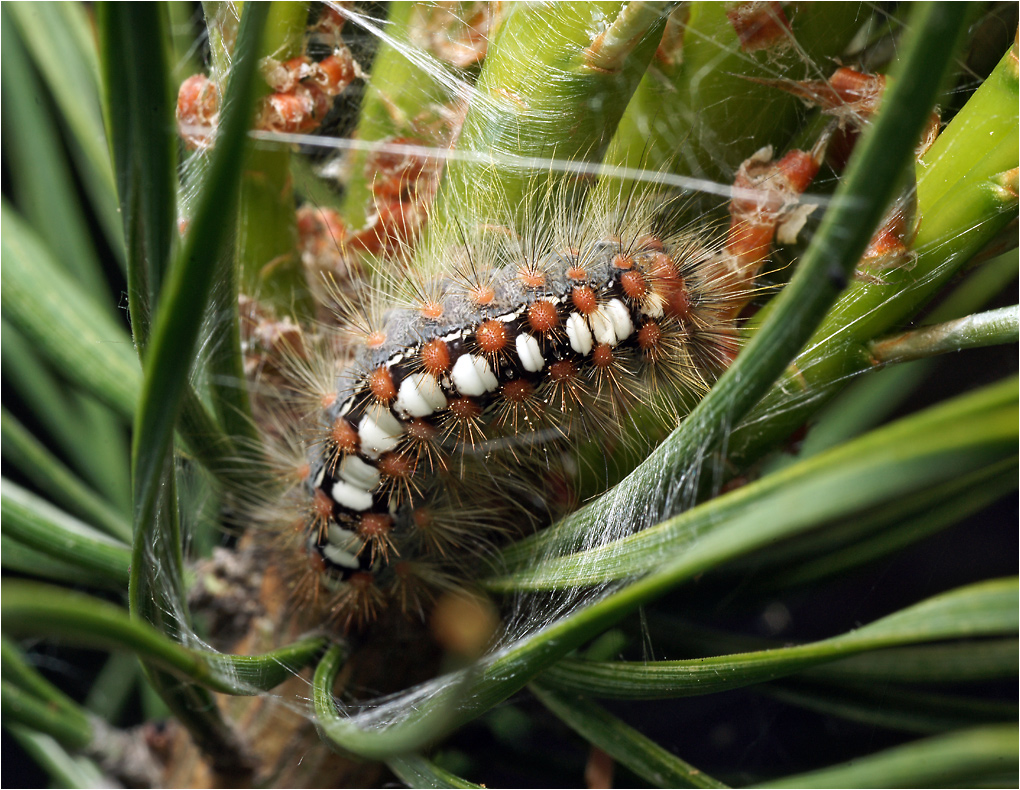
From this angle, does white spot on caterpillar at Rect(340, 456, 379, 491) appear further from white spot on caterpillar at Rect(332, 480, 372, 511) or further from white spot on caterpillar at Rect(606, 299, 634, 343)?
white spot on caterpillar at Rect(606, 299, 634, 343)

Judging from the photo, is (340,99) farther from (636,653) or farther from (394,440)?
(636,653)

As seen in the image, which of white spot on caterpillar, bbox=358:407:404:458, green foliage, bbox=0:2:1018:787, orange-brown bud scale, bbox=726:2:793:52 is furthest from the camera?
white spot on caterpillar, bbox=358:407:404:458

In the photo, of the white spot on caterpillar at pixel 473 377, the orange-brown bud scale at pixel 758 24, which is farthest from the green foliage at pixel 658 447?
the white spot on caterpillar at pixel 473 377

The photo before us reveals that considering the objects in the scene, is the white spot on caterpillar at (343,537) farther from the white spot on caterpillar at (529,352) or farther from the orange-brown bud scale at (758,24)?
the orange-brown bud scale at (758,24)

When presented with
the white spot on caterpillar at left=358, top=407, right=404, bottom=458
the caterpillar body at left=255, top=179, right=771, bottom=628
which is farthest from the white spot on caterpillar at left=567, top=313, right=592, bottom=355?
the white spot on caterpillar at left=358, top=407, right=404, bottom=458

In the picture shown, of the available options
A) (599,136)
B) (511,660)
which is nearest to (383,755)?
(511,660)

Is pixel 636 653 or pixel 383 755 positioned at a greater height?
pixel 383 755

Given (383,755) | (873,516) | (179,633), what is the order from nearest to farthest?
(383,755), (179,633), (873,516)
